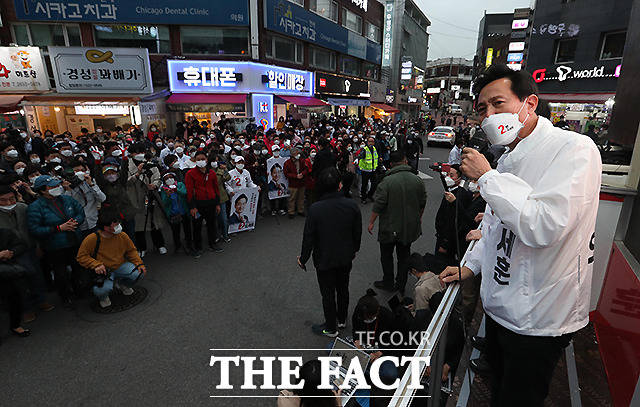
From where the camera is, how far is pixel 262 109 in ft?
70.6

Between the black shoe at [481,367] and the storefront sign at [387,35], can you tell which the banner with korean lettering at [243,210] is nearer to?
the black shoe at [481,367]

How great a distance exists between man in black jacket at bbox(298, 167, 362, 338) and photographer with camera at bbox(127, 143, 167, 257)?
3988 mm

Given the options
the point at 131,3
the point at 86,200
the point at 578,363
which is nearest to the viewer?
the point at 578,363

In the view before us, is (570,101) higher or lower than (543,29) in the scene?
lower

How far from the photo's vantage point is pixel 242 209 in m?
8.19

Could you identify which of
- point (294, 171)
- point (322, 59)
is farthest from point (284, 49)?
point (294, 171)

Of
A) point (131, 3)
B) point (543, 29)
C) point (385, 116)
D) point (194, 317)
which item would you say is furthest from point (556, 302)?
point (385, 116)

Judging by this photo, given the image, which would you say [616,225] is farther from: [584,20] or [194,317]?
[584,20]

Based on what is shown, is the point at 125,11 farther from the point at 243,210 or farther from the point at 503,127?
the point at 503,127

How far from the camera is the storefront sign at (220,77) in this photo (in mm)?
19297

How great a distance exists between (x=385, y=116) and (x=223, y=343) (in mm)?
42598

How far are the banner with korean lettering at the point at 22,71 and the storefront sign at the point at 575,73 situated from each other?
3122cm

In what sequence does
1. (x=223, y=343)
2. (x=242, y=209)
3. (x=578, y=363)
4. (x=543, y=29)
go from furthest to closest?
(x=543, y=29) < (x=242, y=209) < (x=223, y=343) < (x=578, y=363)

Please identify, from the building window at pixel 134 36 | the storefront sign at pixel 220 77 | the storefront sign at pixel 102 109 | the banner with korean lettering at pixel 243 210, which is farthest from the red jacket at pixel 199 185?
the building window at pixel 134 36
